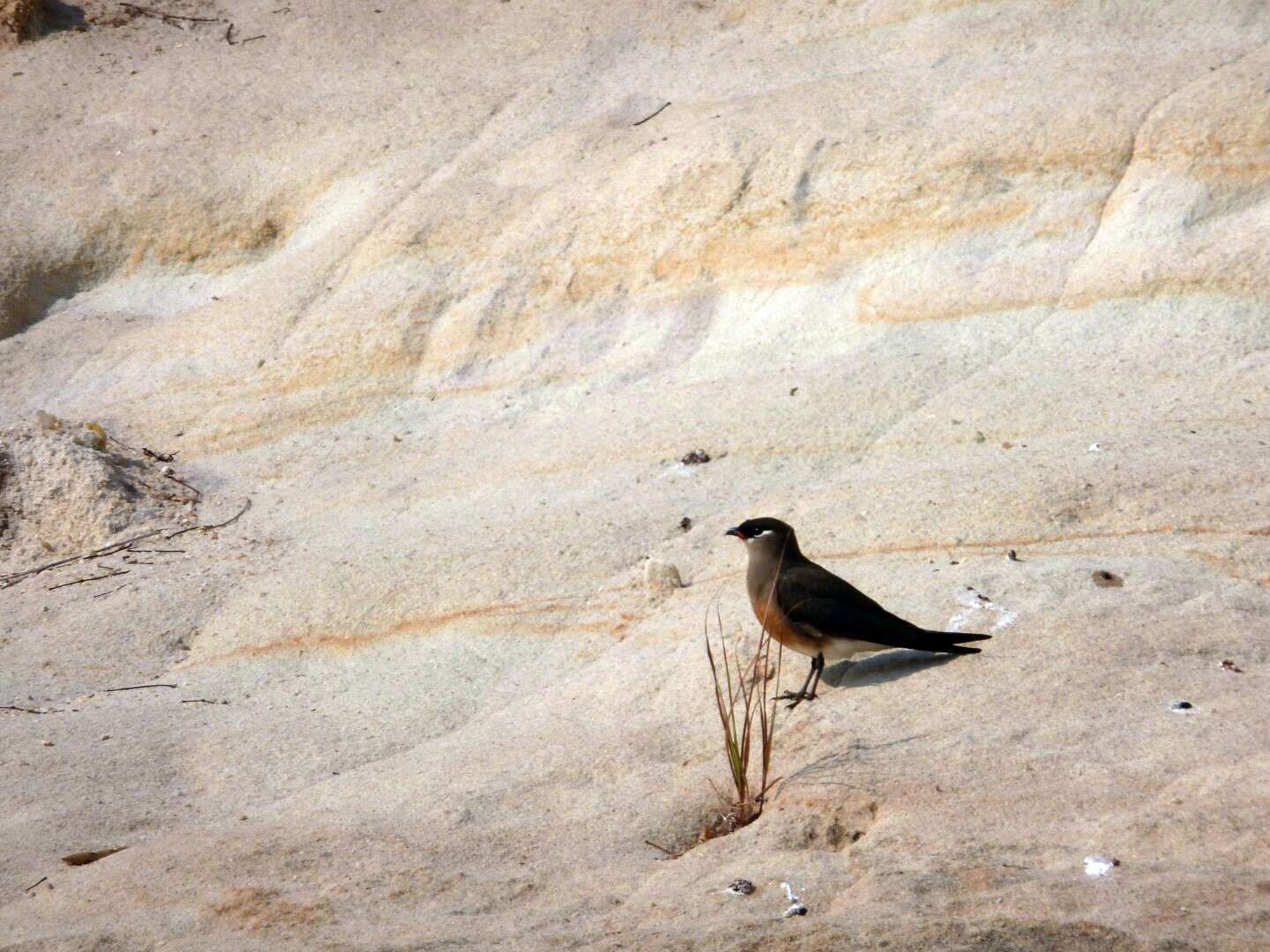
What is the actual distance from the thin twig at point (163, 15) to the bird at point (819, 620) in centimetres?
849

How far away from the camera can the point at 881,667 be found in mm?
4277

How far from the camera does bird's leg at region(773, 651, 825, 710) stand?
13.5 ft

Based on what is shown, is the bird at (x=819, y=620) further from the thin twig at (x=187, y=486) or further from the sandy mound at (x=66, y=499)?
the thin twig at (x=187, y=486)

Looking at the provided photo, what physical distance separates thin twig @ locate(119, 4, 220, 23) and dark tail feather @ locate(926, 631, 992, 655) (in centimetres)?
900

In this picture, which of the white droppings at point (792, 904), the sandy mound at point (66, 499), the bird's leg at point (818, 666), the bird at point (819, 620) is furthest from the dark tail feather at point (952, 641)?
the sandy mound at point (66, 499)

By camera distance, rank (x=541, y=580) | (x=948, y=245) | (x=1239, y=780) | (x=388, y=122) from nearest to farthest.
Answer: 1. (x=1239, y=780)
2. (x=541, y=580)
3. (x=948, y=245)
4. (x=388, y=122)

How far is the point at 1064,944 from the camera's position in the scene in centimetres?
250

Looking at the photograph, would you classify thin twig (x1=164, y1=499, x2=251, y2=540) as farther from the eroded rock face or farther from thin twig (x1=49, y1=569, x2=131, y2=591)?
thin twig (x1=49, y1=569, x2=131, y2=591)

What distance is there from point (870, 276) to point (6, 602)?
4746mm

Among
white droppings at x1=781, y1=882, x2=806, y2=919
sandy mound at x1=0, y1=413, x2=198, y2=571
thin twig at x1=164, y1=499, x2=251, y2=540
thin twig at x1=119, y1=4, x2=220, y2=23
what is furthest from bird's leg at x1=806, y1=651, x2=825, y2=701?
thin twig at x1=119, y1=4, x2=220, y2=23

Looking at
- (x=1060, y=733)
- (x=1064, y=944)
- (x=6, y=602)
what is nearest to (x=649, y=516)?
(x=1060, y=733)

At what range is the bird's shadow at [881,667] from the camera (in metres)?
4.16

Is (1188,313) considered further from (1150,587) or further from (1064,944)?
(1064,944)

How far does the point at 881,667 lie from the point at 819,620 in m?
0.34
